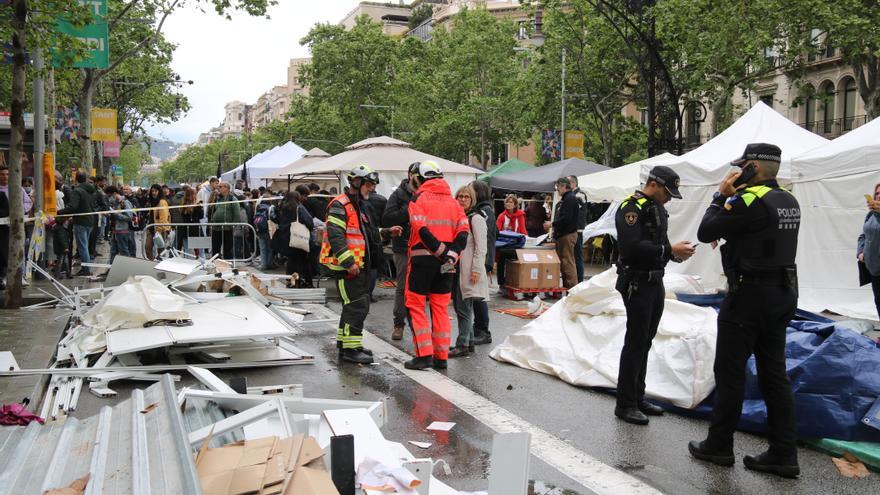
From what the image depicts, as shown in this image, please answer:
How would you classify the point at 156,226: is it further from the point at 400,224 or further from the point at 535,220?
the point at 400,224

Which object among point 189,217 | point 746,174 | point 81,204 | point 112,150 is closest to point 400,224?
point 746,174

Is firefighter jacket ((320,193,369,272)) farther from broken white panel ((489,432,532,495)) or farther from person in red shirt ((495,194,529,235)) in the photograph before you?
person in red shirt ((495,194,529,235))

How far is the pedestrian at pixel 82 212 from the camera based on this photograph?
1523 cm

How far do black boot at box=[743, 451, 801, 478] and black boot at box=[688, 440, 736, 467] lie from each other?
4.3 inches

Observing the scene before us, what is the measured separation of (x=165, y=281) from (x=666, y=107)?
13.7 m

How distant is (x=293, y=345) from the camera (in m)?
8.71

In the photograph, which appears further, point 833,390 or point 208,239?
point 208,239

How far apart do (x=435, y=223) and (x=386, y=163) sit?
10580 mm

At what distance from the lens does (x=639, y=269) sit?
19.2ft

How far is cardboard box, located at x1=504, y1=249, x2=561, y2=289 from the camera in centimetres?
1305

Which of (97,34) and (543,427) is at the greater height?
(97,34)

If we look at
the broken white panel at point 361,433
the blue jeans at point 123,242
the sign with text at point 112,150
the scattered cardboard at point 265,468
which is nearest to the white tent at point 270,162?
the blue jeans at point 123,242

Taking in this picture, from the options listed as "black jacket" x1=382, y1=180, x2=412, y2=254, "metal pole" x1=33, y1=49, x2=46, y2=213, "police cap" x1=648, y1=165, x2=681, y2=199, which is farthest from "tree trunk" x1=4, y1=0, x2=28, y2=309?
"police cap" x1=648, y1=165, x2=681, y2=199

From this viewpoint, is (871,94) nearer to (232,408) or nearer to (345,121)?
(232,408)
